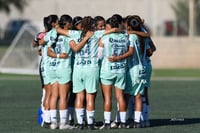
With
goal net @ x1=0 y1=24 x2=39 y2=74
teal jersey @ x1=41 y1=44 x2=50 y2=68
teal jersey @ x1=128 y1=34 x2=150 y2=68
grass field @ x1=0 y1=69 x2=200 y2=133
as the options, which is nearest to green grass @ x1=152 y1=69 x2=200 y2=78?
goal net @ x1=0 y1=24 x2=39 y2=74

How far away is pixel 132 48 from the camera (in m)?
17.0

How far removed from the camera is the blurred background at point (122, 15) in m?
42.5

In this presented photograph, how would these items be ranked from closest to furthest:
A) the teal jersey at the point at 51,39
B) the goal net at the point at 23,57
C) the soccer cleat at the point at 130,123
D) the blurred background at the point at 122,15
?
the teal jersey at the point at 51,39 → the soccer cleat at the point at 130,123 → the goal net at the point at 23,57 → the blurred background at the point at 122,15

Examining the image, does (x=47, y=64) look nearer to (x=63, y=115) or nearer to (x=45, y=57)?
(x=45, y=57)

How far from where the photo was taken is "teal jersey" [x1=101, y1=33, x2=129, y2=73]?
16859 millimetres

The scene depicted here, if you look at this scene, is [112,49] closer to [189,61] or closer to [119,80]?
[119,80]

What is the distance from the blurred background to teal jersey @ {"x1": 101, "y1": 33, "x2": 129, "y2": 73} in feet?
79.1

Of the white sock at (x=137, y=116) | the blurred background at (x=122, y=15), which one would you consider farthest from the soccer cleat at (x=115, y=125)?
the blurred background at (x=122, y=15)

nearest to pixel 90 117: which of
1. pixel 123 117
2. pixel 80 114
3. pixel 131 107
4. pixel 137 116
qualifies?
pixel 80 114

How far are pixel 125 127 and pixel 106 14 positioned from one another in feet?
188

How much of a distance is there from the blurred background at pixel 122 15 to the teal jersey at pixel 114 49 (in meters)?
24.1

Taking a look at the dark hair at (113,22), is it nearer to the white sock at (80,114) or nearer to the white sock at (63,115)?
the white sock at (80,114)

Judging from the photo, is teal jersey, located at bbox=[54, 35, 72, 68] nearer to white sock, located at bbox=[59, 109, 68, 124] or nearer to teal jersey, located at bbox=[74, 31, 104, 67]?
teal jersey, located at bbox=[74, 31, 104, 67]

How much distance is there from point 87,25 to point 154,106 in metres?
6.45
